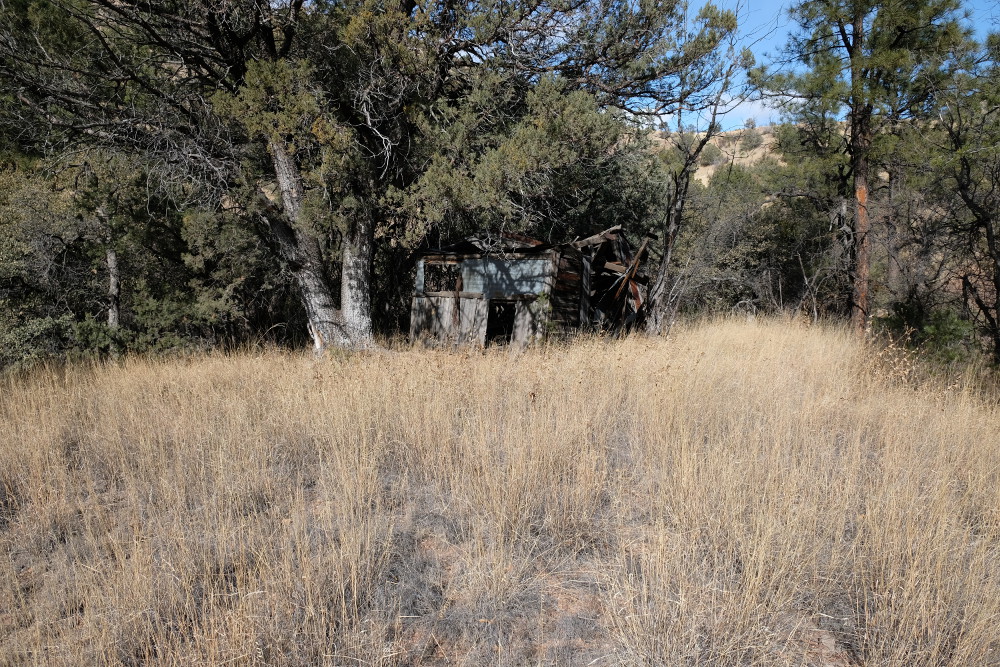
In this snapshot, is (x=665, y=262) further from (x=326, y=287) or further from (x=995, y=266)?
(x=326, y=287)

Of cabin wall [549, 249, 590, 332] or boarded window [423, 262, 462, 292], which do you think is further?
boarded window [423, 262, 462, 292]

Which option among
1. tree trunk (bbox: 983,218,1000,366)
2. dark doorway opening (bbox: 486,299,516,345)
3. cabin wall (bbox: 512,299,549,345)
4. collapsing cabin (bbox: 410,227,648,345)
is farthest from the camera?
dark doorway opening (bbox: 486,299,516,345)

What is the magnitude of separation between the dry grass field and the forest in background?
12.6 ft

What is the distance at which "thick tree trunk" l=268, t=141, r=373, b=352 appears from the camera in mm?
9438

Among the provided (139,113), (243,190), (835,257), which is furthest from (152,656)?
(835,257)

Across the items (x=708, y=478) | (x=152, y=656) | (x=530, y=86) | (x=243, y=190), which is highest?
(x=530, y=86)

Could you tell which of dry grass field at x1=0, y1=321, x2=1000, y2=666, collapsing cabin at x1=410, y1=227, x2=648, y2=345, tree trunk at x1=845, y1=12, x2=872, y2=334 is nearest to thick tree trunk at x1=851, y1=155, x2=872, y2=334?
tree trunk at x1=845, y1=12, x2=872, y2=334

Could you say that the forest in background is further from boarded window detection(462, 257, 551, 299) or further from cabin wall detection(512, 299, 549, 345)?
cabin wall detection(512, 299, 549, 345)

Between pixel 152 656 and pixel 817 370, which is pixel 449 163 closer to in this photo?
pixel 817 370

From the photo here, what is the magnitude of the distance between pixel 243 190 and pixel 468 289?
197 inches

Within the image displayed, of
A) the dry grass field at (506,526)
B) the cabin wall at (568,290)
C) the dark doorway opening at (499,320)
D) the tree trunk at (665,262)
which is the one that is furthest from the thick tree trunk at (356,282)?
the tree trunk at (665,262)

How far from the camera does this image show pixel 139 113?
8812 mm

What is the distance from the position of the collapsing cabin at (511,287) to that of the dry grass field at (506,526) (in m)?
5.19

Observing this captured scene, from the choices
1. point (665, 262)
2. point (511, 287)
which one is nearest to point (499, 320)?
point (511, 287)
